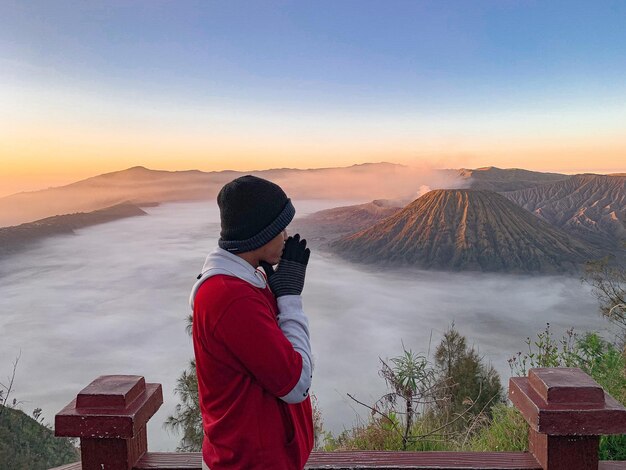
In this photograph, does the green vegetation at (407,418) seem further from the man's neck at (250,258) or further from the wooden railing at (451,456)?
the man's neck at (250,258)

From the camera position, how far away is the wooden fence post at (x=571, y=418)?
Answer: 141 centimetres

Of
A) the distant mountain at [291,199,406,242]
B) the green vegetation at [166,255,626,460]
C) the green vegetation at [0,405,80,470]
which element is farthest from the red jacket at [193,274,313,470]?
the distant mountain at [291,199,406,242]

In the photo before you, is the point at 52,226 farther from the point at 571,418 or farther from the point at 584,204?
the point at 584,204

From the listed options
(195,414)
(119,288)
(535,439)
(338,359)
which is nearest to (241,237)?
(535,439)

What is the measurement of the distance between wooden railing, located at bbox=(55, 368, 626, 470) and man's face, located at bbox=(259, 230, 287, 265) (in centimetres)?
63

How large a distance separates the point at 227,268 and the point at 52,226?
317 ft

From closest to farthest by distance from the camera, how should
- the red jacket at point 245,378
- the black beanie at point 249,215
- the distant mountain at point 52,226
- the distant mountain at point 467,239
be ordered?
the red jacket at point 245,378 < the black beanie at point 249,215 < the distant mountain at point 52,226 < the distant mountain at point 467,239

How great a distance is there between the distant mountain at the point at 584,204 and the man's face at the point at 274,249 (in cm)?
10986

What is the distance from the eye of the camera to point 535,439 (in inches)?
62.6

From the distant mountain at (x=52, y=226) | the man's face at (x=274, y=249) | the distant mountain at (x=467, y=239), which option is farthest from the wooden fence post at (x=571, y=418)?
the distant mountain at (x=467, y=239)

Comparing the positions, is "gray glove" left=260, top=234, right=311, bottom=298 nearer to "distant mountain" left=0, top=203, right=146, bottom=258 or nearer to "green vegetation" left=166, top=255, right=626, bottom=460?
"green vegetation" left=166, top=255, right=626, bottom=460

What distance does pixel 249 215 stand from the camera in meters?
1.16

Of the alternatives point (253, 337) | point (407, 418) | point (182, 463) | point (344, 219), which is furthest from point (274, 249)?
point (344, 219)

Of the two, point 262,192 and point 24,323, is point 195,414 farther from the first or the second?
point 24,323
